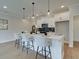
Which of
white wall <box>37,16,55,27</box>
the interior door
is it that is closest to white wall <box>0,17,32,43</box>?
white wall <box>37,16,55,27</box>

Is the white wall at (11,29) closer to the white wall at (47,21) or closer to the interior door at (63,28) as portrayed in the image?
the white wall at (47,21)

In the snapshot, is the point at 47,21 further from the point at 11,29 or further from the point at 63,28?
the point at 11,29

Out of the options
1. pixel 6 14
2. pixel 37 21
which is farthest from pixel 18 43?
pixel 37 21

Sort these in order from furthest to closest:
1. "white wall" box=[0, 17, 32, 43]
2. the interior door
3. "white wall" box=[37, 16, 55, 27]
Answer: "white wall" box=[37, 16, 55, 27] < the interior door < "white wall" box=[0, 17, 32, 43]

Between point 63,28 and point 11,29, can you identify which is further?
point 11,29

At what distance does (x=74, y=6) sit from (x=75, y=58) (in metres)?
3.86

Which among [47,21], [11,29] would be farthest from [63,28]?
[11,29]

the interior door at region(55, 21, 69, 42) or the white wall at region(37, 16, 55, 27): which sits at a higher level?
the white wall at region(37, 16, 55, 27)

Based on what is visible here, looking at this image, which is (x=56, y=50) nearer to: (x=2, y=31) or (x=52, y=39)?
(x=52, y=39)

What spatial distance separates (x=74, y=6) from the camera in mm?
6344

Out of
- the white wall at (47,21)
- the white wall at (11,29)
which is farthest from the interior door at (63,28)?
the white wall at (11,29)

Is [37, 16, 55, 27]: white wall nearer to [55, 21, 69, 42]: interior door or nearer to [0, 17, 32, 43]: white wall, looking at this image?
[55, 21, 69, 42]: interior door

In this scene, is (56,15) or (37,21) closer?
(56,15)

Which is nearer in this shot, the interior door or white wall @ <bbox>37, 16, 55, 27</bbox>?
the interior door
